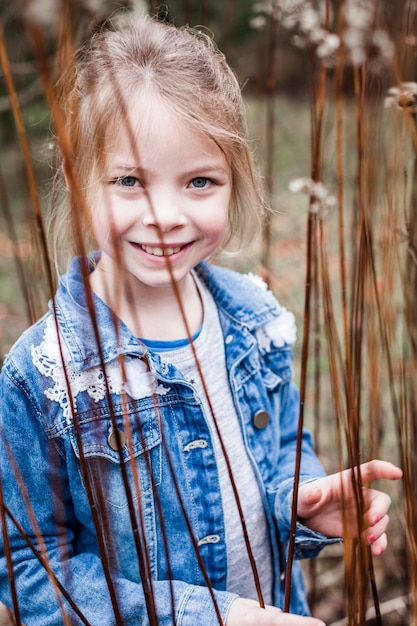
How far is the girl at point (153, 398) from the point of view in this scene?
686 mm

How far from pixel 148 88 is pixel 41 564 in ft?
1.64

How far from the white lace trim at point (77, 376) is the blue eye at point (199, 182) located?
0.65ft

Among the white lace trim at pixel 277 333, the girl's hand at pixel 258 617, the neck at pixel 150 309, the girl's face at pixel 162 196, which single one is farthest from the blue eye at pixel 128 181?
the girl's hand at pixel 258 617

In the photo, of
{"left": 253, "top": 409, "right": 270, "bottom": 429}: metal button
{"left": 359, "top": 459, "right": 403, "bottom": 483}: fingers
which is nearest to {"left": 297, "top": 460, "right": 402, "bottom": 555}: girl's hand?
{"left": 359, "top": 459, "right": 403, "bottom": 483}: fingers

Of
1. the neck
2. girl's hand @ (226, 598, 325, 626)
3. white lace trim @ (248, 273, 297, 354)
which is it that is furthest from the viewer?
white lace trim @ (248, 273, 297, 354)

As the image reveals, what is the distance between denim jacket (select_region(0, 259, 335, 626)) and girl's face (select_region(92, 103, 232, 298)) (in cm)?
7

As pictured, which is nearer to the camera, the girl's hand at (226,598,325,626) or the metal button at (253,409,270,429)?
the girl's hand at (226,598,325,626)

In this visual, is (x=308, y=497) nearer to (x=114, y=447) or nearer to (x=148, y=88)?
(x=114, y=447)

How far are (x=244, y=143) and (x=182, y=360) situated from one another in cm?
27

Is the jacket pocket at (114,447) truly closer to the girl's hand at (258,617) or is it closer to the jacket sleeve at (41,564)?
the jacket sleeve at (41,564)

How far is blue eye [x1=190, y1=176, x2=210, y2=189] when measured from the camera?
0.72 m

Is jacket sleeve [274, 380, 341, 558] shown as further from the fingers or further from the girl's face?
the girl's face

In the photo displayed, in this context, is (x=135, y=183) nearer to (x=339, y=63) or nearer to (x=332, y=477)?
(x=339, y=63)

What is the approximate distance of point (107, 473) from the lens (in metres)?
0.72
